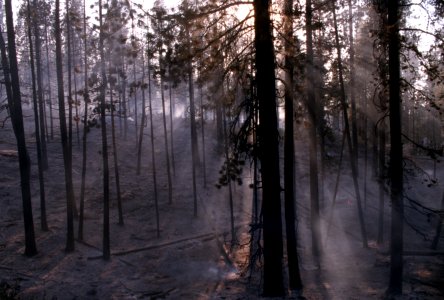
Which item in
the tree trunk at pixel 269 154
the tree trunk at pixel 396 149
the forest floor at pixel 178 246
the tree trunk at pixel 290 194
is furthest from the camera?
the forest floor at pixel 178 246

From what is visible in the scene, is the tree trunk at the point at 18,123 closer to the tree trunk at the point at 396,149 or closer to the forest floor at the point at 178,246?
the forest floor at the point at 178,246

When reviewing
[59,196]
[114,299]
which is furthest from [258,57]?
[59,196]

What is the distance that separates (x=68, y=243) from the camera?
72.3 feet

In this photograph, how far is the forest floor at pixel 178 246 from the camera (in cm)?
1820

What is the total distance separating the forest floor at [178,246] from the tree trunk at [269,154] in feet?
4.12

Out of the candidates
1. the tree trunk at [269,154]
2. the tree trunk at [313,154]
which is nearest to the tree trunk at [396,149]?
the tree trunk at [313,154]

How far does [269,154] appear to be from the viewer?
11.7 metres

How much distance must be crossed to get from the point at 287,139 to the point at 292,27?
443 centimetres

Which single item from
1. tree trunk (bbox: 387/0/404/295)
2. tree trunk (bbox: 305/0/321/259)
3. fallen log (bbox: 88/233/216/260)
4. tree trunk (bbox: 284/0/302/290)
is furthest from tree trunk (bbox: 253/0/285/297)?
fallen log (bbox: 88/233/216/260)

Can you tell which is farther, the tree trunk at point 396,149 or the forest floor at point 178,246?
the forest floor at point 178,246

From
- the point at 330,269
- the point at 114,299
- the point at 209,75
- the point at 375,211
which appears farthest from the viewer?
the point at 375,211

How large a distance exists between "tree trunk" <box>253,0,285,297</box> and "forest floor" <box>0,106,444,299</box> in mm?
1256

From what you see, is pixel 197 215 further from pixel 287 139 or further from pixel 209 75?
pixel 209 75

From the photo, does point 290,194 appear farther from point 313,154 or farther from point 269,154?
point 313,154
